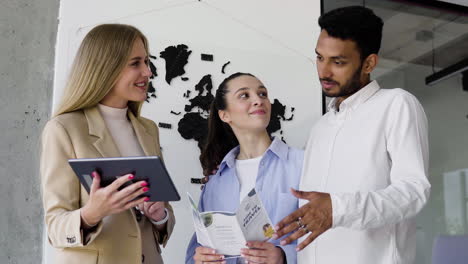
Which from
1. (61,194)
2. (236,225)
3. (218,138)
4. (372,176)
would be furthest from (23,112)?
(372,176)

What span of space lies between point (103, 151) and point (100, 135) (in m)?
0.07

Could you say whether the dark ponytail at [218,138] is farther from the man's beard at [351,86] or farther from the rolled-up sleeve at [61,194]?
the rolled-up sleeve at [61,194]

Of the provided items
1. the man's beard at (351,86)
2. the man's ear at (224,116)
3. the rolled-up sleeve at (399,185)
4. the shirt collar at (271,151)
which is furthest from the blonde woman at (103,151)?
the man's beard at (351,86)

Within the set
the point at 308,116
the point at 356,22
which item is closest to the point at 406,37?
the point at 308,116

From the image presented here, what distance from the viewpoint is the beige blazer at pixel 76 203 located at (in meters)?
2.05

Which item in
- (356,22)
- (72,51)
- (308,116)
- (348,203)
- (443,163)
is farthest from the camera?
(443,163)

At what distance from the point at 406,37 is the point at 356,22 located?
2540 millimetres

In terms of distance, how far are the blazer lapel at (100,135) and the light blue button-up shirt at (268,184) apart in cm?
76

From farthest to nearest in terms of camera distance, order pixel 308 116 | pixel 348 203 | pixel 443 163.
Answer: pixel 443 163, pixel 308 116, pixel 348 203

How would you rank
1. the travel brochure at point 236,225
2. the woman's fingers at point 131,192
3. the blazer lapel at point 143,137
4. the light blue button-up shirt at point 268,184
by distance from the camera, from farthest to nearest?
the light blue button-up shirt at point 268,184, the blazer lapel at point 143,137, the travel brochure at point 236,225, the woman's fingers at point 131,192

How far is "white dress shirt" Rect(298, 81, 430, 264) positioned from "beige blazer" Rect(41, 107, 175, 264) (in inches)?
28.9

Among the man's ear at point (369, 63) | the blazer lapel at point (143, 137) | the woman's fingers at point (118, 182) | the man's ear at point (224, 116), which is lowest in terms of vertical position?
the woman's fingers at point (118, 182)

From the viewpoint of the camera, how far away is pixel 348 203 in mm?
1833

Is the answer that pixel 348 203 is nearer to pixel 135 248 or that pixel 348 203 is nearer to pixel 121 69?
pixel 135 248
